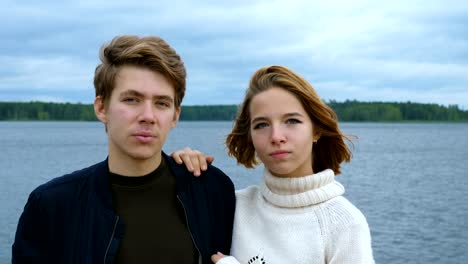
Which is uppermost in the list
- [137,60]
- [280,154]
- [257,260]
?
[137,60]

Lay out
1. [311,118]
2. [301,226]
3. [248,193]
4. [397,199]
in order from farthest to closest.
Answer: [397,199] → [248,193] → [311,118] → [301,226]

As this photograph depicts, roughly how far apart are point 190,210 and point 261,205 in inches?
18.5

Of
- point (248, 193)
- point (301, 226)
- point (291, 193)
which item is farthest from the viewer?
point (248, 193)

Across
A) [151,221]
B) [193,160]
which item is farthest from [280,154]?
[151,221]

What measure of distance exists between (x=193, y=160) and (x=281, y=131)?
2.02ft

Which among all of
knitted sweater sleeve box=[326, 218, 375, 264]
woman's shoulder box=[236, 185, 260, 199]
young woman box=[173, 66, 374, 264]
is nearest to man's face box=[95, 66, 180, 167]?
young woman box=[173, 66, 374, 264]

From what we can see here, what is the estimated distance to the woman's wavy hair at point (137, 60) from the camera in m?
3.48

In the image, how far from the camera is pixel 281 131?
Result: 356cm

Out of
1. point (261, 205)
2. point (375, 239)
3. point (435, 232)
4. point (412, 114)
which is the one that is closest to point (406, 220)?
point (435, 232)

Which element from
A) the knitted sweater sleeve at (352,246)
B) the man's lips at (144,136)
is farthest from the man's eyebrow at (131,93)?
the knitted sweater sleeve at (352,246)

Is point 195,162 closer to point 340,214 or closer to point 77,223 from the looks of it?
point 77,223

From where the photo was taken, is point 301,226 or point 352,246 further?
point 301,226

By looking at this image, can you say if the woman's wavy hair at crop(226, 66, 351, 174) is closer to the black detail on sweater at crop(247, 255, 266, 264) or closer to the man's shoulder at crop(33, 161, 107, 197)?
the black detail on sweater at crop(247, 255, 266, 264)

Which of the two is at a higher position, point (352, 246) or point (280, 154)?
point (280, 154)
